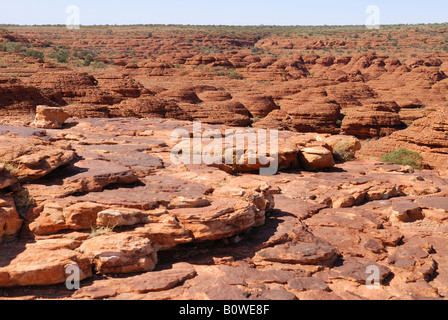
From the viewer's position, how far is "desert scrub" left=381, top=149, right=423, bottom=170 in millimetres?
17669

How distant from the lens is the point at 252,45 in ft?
314

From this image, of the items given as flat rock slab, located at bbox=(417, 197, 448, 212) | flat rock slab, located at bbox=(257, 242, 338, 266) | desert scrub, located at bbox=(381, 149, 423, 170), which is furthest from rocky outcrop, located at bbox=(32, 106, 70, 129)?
desert scrub, located at bbox=(381, 149, 423, 170)

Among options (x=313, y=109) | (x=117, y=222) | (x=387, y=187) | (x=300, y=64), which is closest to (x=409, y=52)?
(x=300, y=64)

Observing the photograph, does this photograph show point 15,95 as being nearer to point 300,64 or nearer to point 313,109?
point 313,109

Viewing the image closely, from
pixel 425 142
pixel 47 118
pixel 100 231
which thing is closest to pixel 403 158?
pixel 425 142

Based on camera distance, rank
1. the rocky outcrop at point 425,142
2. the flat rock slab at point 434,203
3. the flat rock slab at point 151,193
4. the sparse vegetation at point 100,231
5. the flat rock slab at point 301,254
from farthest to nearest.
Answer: the rocky outcrop at point 425,142 → the flat rock slab at point 434,203 → the flat rock slab at point 301,254 → the flat rock slab at point 151,193 → the sparse vegetation at point 100,231

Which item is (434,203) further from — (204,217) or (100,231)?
(100,231)

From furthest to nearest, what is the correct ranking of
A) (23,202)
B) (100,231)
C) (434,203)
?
(434,203) → (23,202) → (100,231)

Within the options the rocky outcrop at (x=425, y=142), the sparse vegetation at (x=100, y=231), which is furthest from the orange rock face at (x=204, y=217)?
the rocky outcrop at (x=425, y=142)

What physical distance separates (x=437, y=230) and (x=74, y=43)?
265 ft

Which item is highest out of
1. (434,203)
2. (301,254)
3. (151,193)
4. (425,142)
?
(151,193)

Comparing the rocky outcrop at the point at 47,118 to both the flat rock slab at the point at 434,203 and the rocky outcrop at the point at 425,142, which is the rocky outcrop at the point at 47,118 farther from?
the rocky outcrop at the point at 425,142

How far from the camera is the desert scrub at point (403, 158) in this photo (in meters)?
17.7

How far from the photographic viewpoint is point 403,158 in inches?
730
